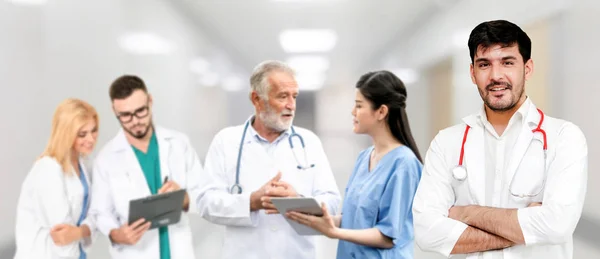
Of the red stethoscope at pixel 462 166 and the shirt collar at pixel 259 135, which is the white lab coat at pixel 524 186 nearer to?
the red stethoscope at pixel 462 166

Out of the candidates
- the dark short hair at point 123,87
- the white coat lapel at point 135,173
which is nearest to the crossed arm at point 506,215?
the white coat lapel at point 135,173

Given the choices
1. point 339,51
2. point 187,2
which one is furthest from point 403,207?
point 187,2

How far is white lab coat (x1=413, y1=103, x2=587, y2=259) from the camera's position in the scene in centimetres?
170

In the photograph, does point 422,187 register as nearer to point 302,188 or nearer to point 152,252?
point 302,188

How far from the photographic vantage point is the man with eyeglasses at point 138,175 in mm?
2570

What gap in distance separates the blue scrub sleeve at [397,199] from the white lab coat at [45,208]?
1.37 metres

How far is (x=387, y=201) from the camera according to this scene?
2.25 meters

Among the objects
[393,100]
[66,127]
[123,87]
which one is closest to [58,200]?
[66,127]

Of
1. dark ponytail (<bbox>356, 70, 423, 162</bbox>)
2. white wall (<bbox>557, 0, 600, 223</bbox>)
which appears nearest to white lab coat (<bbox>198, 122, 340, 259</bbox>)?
dark ponytail (<bbox>356, 70, 423, 162</bbox>)

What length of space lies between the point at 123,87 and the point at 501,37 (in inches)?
67.1

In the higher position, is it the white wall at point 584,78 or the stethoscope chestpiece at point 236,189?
the white wall at point 584,78

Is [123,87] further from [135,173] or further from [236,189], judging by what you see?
[236,189]

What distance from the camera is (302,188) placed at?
8.33 ft

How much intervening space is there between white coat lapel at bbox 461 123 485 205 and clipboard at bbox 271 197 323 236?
2.05 ft
